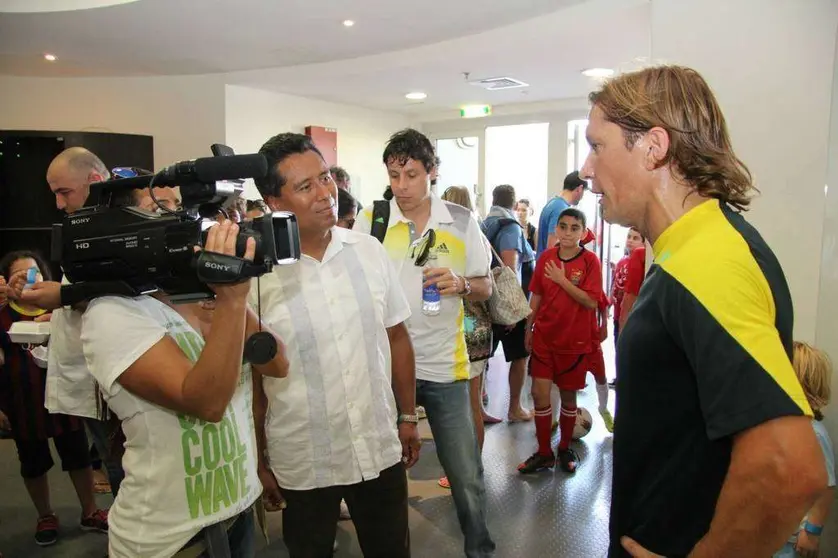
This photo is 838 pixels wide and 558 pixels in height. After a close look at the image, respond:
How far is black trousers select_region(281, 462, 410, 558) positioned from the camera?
1.64 meters

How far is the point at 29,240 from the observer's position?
585 centimetres

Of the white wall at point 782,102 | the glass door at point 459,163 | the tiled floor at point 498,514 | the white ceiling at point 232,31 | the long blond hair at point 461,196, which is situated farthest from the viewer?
the glass door at point 459,163

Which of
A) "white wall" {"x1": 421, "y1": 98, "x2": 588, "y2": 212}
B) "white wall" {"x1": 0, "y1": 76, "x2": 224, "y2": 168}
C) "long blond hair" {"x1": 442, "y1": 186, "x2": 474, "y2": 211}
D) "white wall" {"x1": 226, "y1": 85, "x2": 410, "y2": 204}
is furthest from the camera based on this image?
"white wall" {"x1": 421, "y1": 98, "x2": 588, "y2": 212}

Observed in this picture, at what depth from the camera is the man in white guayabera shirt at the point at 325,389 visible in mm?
1612

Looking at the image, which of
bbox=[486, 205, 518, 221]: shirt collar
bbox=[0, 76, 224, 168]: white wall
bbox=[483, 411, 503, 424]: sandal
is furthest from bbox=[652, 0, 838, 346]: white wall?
bbox=[0, 76, 224, 168]: white wall

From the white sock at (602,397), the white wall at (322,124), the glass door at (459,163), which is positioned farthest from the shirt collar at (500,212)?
the glass door at (459,163)

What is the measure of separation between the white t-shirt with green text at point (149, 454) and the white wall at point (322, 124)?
530cm

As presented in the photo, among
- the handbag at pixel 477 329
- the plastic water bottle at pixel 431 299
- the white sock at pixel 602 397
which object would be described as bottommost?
the white sock at pixel 602 397

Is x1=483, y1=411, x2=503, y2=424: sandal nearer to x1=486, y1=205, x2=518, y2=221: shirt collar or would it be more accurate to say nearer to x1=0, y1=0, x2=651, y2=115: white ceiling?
x1=486, y1=205, x2=518, y2=221: shirt collar

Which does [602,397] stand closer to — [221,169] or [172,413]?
[172,413]

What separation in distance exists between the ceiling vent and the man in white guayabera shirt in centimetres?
491

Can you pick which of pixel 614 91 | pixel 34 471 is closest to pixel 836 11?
pixel 614 91

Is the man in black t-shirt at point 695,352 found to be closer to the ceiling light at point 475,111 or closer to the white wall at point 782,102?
the white wall at point 782,102

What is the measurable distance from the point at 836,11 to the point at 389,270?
2694 millimetres
